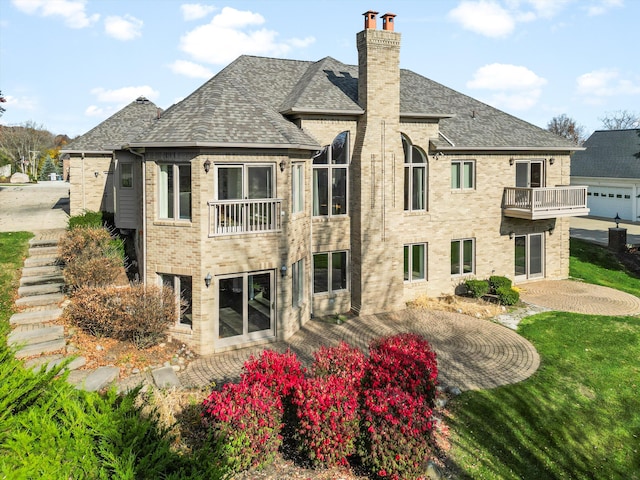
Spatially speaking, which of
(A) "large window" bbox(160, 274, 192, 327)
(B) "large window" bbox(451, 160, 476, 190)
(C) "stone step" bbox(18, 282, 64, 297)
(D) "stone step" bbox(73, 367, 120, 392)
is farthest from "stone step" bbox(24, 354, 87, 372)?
(B) "large window" bbox(451, 160, 476, 190)

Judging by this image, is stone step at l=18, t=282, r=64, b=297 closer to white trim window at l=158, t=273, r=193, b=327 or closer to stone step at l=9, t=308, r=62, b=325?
stone step at l=9, t=308, r=62, b=325

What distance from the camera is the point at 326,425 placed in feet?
27.2

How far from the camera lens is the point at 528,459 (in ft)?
31.3

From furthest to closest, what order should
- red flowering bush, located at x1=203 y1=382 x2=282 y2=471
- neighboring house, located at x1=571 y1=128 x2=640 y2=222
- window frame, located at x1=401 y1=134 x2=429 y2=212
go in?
neighboring house, located at x1=571 y1=128 x2=640 y2=222 → window frame, located at x1=401 y1=134 x2=429 y2=212 → red flowering bush, located at x1=203 y1=382 x2=282 y2=471

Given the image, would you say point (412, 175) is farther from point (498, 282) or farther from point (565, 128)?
point (565, 128)

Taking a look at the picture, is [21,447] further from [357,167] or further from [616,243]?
[616,243]

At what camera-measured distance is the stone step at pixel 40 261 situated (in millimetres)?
17062

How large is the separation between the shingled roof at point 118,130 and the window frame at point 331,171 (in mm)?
9893

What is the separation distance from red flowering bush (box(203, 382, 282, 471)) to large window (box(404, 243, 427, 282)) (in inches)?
499

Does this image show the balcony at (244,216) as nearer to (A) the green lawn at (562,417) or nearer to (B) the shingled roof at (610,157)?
(A) the green lawn at (562,417)

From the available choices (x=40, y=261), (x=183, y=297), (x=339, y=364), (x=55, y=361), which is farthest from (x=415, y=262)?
(x=40, y=261)

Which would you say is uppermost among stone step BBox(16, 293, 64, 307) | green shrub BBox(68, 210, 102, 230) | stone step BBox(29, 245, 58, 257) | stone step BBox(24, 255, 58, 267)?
green shrub BBox(68, 210, 102, 230)

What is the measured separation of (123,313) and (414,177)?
42.7 feet

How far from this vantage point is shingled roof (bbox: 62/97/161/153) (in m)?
23.1
